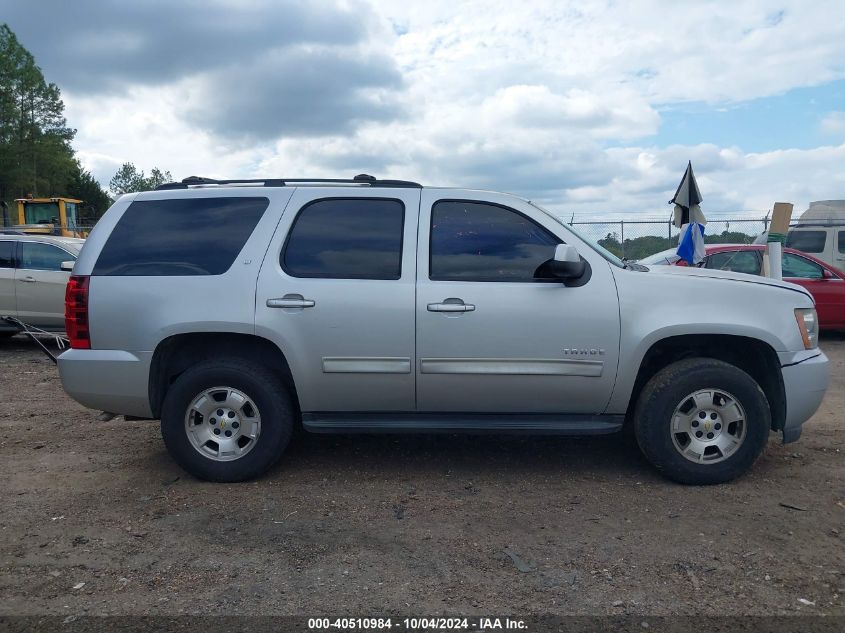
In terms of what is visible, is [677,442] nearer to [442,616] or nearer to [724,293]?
[724,293]

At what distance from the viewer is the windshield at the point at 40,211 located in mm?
28625

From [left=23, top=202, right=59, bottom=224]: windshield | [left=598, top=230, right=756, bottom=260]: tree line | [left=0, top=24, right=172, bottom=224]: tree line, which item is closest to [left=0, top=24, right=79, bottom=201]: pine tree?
[left=0, top=24, right=172, bottom=224]: tree line

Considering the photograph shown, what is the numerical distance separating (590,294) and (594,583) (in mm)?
1863

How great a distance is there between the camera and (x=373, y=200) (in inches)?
192

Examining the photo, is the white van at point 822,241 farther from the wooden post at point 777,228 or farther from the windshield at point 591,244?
the windshield at point 591,244

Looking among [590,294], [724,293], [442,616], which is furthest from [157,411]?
[724,293]

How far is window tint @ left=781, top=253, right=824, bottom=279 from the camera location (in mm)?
11164

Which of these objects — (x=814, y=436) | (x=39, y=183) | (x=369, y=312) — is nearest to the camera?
(x=369, y=312)

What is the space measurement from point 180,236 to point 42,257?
692 centimetres

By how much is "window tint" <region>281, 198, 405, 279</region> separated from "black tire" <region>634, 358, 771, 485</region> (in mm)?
1838

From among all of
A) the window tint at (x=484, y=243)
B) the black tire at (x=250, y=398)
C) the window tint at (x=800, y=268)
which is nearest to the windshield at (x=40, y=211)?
the window tint at (x=800, y=268)

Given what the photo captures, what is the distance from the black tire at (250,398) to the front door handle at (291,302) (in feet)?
1.48

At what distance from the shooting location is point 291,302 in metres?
4.59

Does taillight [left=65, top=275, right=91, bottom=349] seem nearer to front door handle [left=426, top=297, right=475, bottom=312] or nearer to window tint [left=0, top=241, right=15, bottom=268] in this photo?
front door handle [left=426, top=297, right=475, bottom=312]
